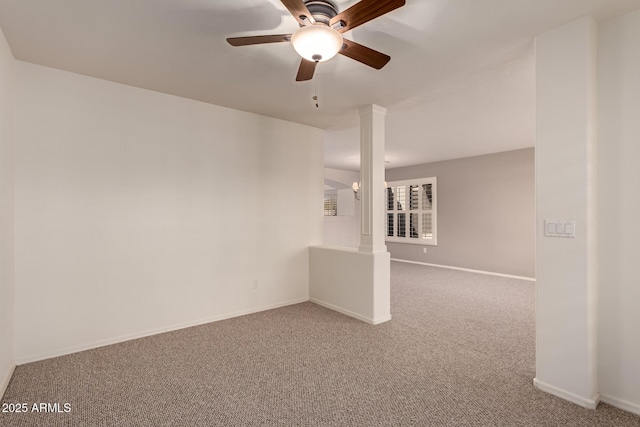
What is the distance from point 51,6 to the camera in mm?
1977

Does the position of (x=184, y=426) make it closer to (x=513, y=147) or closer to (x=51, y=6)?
(x=51, y=6)

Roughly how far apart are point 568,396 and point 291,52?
3.01 meters

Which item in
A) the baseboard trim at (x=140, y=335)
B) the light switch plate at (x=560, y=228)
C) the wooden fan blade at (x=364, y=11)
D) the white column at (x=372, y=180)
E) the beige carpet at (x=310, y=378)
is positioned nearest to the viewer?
the wooden fan blade at (x=364, y=11)

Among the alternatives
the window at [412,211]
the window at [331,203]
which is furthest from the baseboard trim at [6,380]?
the window at [331,203]

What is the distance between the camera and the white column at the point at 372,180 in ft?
12.2

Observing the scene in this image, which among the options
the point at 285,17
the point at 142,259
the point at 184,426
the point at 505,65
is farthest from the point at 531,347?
the point at 142,259

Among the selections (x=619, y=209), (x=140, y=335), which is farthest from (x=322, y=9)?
(x=140, y=335)

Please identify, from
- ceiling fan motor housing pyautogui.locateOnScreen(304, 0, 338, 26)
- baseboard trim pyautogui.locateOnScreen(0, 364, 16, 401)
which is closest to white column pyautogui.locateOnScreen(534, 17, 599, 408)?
ceiling fan motor housing pyautogui.locateOnScreen(304, 0, 338, 26)

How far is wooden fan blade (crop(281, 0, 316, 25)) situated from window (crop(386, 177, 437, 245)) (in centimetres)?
645

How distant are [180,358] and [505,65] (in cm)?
360

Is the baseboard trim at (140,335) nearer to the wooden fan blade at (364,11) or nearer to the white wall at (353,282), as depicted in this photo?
the white wall at (353,282)

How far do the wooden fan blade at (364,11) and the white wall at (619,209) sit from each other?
1555mm

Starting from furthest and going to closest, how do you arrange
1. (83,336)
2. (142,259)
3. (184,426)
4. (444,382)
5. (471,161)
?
(471,161) → (142,259) → (83,336) → (444,382) → (184,426)

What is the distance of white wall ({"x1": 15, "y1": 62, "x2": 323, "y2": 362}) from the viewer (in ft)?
9.03
